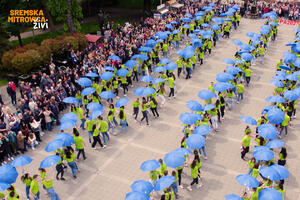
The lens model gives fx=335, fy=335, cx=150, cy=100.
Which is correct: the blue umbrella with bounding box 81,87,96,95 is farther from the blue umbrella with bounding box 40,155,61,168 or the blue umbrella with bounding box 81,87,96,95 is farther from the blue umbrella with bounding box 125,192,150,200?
the blue umbrella with bounding box 125,192,150,200

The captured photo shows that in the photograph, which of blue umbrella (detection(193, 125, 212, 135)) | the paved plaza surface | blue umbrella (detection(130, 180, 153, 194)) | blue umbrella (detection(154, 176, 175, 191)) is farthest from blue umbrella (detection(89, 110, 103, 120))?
blue umbrella (detection(154, 176, 175, 191))

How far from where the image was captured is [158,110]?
20531 mm

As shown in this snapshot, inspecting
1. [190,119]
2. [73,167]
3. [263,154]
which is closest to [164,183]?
[263,154]

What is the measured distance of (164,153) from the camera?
16.7 m

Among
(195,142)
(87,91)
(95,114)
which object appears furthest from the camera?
(87,91)

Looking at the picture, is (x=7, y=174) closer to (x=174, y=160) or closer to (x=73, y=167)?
(x=73, y=167)

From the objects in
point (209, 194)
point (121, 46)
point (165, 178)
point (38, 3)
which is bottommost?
point (209, 194)

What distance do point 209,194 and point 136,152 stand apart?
176 inches

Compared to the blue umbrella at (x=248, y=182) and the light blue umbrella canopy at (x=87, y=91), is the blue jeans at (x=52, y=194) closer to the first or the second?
the light blue umbrella canopy at (x=87, y=91)

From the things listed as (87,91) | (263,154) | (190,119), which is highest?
(87,91)

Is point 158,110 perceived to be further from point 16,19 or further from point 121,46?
point 16,19

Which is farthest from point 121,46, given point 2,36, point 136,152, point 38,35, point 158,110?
point 38,35

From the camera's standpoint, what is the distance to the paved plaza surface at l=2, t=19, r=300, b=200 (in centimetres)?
1445

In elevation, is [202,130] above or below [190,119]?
below
